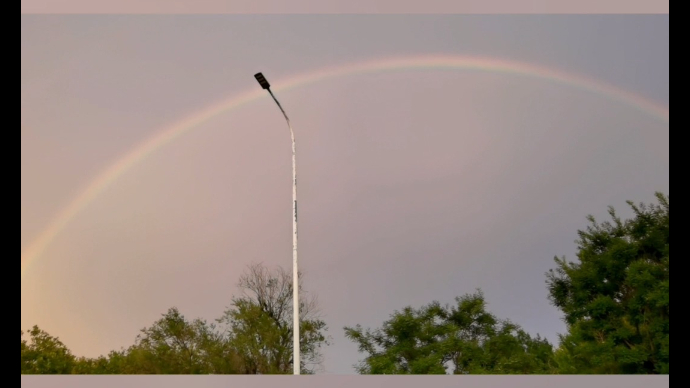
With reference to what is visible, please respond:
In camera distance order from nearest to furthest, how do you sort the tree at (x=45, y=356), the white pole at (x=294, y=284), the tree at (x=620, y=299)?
the white pole at (x=294, y=284) < the tree at (x=620, y=299) < the tree at (x=45, y=356)

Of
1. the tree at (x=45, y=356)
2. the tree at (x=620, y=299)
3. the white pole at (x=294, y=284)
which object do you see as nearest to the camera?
the white pole at (x=294, y=284)

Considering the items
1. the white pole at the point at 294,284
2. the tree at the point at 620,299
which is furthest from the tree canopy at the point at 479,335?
the white pole at the point at 294,284

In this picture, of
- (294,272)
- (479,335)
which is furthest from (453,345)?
(294,272)

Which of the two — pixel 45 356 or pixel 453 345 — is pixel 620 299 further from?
pixel 45 356

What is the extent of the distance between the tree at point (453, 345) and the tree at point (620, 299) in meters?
1.89

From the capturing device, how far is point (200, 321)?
2794cm

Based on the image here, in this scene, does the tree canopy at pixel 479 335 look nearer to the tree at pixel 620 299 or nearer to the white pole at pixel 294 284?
the tree at pixel 620 299

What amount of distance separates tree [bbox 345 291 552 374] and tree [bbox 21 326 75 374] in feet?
39.8

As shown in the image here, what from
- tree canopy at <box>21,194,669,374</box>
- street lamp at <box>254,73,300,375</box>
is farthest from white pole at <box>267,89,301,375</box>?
tree canopy at <box>21,194,669,374</box>

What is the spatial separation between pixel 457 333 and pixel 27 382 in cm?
1772

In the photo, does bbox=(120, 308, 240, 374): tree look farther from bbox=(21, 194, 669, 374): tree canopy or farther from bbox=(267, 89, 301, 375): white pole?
bbox=(267, 89, 301, 375): white pole

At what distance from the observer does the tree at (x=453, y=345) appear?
74.7ft

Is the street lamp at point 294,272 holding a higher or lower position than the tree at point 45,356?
higher
